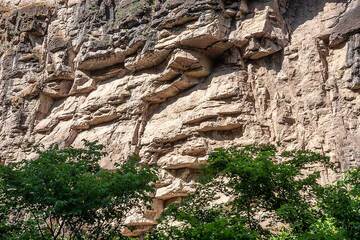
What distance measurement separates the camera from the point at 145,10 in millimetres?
22828

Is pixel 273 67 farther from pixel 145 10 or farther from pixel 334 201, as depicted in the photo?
pixel 334 201

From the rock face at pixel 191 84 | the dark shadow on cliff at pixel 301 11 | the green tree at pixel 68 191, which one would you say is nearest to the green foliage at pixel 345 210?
the green tree at pixel 68 191

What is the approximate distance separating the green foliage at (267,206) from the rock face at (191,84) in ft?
21.3

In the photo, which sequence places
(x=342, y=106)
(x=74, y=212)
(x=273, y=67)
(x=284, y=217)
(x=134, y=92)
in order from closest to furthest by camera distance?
(x=74, y=212) → (x=284, y=217) → (x=342, y=106) → (x=273, y=67) → (x=134, y=92)

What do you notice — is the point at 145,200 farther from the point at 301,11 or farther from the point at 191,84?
the point at 301,11

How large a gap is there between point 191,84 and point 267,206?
1052 centimetres

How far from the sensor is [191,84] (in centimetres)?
2144

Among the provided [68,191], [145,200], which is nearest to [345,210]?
[145,200]

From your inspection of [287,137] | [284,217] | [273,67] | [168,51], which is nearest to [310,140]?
[287,137]

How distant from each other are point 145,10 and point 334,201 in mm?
14861

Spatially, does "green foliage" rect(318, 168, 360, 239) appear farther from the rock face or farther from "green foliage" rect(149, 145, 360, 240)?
the rock face

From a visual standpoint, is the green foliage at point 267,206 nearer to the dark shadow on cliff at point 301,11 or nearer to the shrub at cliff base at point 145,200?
the shrub at cliff base at point 145,200

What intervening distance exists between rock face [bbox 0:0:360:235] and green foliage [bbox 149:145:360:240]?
6480mm

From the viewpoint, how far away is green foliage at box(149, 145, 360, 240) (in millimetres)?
9648
